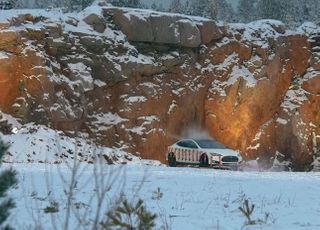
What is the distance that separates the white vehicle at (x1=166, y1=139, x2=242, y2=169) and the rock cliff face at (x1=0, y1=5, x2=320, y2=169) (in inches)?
318

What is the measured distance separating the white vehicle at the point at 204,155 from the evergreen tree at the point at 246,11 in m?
60.2

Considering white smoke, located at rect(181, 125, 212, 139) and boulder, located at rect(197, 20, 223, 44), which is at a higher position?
boulder, located at rect(197, 20, 223, 44)

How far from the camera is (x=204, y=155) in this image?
2494 cm

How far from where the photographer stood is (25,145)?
78.7 ft

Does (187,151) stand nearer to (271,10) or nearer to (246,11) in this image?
(271,10)

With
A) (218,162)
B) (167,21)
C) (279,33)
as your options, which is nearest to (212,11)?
(279,33)

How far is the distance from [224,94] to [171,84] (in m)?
4.35

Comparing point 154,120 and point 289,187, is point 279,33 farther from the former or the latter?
point 289,187

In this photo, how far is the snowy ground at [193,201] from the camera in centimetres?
711

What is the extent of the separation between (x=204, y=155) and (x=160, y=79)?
13.1 m

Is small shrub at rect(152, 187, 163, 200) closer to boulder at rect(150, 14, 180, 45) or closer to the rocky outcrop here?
the rocky outcrop

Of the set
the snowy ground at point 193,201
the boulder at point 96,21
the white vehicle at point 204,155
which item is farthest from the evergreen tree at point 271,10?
the snowy ground at point 193,201

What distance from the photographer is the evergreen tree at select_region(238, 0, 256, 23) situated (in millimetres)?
85650

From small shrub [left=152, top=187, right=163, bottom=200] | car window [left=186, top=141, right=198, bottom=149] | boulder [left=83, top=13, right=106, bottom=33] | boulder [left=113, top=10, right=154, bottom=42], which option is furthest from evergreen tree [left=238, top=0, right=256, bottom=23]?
small shrub [left=152, top=187, right=163, bottom=200]
